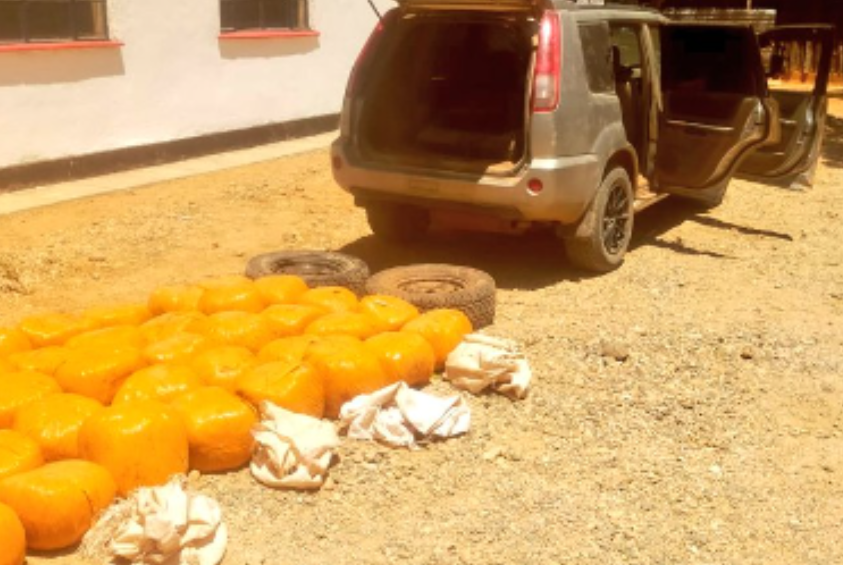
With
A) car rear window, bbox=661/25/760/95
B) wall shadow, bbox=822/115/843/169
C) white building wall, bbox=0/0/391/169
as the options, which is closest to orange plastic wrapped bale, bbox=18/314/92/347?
white building wall, bbox=0/0/391/169

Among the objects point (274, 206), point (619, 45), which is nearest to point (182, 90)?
point (274, 206)

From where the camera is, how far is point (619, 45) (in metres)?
7.70

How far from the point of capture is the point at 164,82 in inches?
418

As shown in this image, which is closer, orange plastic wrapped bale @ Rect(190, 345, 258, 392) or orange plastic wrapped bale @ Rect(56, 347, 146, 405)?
orange plastic wrapped bale @ Rect(56, 347, 146, 405)

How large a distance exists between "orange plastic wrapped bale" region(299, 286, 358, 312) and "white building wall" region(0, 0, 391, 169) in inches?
202

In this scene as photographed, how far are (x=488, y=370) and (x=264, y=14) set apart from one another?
835 centimetres

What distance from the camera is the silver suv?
6297 mm

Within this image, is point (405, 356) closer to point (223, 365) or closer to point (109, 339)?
point (223, 365)

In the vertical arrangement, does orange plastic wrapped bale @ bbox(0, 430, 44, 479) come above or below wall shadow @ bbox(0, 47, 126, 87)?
below

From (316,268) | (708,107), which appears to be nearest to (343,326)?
(316,268)

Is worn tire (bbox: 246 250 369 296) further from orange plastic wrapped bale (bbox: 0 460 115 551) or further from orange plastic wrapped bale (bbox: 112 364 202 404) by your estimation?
orange plastic wrapped bale (bbox: 0 460 115 551)

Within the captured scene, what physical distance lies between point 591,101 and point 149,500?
13.9ft

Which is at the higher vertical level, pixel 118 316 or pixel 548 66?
pixel 548 66

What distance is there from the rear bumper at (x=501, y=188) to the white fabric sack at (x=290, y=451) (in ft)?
8.84
